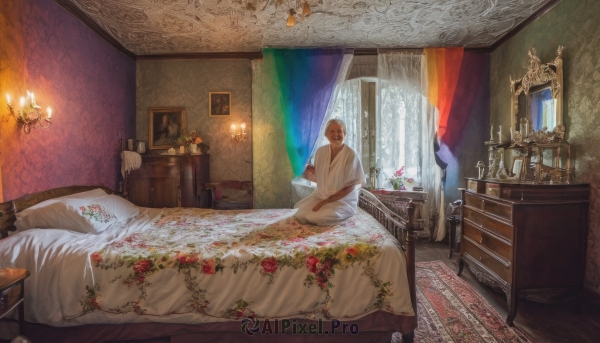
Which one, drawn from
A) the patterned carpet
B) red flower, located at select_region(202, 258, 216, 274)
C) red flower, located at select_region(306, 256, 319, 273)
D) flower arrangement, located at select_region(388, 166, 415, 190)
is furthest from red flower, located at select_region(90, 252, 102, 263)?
flower arrangement, located at select_region(388, 166, 415, 190)

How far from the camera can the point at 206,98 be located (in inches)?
212

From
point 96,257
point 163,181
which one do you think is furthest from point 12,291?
point 163,181

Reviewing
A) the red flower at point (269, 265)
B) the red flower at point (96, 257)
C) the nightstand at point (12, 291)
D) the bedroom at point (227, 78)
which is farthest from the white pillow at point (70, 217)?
the red flower at point (269, 265)

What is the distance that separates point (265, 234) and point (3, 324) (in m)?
1.91

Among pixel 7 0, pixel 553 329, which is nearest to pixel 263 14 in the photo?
pixel 7 0

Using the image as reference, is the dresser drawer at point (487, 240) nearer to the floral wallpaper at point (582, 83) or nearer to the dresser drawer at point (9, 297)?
the floral wallpaper at point (582, 83)

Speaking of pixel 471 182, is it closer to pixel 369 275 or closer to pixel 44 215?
pixel 369 275

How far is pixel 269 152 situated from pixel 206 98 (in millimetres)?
1511

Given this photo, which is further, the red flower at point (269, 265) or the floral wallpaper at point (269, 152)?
the floral wallpaper at point (269, 152)

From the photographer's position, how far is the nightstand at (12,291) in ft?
5.53

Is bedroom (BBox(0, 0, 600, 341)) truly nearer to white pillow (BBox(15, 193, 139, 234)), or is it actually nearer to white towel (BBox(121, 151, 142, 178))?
white towel (BBox(121, 151, 142, 178))

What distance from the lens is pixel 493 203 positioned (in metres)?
3.15

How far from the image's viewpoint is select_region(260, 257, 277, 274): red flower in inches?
83.6

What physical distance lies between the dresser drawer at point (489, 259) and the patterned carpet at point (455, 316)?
33 cm
